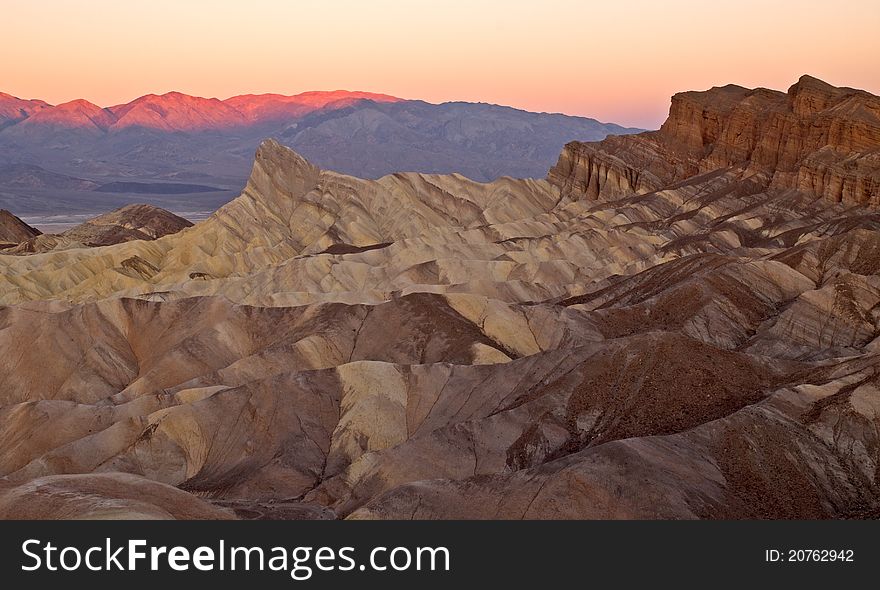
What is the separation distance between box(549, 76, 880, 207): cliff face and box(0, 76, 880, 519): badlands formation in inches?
12.1

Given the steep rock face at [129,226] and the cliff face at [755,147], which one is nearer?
the cliff face at [755,147]

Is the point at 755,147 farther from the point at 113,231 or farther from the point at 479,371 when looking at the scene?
the point at 113,231

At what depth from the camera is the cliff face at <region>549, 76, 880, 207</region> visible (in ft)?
230

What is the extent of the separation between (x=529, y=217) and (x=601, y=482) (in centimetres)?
6693

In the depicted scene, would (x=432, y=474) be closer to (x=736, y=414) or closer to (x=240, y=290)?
(x=736, y=414)

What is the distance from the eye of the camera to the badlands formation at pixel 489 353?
24172 mm

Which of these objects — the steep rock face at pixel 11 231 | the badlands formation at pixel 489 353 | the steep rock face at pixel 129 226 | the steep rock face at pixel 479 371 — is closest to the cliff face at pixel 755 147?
the badlands formation at pixel 489 353

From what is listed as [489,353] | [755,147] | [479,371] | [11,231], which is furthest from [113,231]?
[479,371]

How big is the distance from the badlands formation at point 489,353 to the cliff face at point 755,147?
1.01 feet

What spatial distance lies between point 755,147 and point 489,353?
52287 millimetres

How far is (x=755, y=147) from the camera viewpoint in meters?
81.8

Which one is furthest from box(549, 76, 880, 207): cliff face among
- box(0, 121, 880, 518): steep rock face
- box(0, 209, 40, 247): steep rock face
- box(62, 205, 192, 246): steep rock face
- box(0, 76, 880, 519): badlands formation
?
box(0, 209, 40, 247): steep rock face

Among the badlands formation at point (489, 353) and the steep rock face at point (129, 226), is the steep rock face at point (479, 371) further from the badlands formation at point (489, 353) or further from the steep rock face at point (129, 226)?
the steep rock face at point (129, 226)

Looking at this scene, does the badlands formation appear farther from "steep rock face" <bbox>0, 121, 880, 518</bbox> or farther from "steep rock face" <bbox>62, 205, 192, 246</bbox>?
"steep rock face" <bbox>62, 205, 192, 246</bbox>
